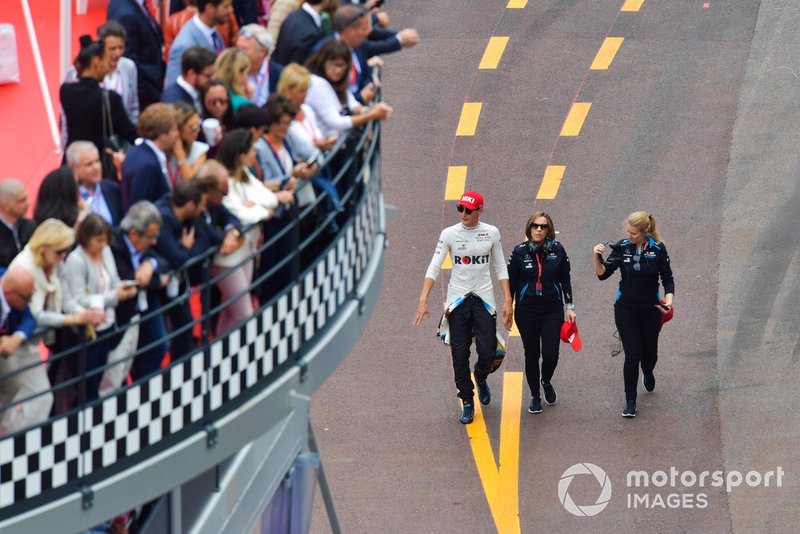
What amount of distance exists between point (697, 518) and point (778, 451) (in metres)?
1.50

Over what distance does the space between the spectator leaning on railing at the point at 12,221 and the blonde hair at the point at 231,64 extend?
70.8 inches

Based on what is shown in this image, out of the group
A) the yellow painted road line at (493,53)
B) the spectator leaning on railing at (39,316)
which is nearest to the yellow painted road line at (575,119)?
the yellow painted road line at (493,53)

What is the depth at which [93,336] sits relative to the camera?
917 centimetres

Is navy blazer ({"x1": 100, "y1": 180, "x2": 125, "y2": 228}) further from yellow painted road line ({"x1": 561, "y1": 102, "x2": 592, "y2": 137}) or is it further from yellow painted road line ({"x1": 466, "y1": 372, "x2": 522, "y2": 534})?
yellow painted road line ({"x1": 561, "y1": 102, "x2": 592, "y2": 137})

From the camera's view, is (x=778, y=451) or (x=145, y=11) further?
(x=778, y=451)

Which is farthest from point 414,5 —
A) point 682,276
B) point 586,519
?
point 586,519

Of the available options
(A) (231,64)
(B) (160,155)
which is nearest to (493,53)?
(A) (231,64)

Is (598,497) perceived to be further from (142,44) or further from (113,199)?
(113,199)

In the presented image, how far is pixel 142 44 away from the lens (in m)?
12.1

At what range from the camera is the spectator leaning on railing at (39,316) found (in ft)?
29.5

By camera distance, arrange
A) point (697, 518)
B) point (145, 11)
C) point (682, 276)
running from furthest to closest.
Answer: point (682, 276) < point (697, 518) < point (145, 11)

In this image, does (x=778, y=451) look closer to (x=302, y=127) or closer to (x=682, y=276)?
(x=682, y=276)

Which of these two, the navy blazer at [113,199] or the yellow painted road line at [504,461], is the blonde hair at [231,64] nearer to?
the navy blazer at [113,199]

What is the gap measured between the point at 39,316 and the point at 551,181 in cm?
1329
